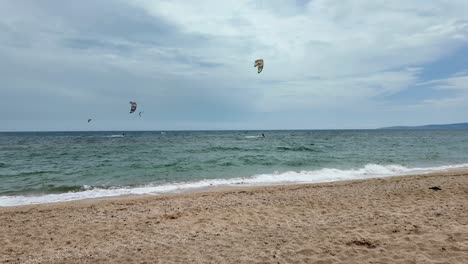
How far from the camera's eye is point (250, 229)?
21.9ft

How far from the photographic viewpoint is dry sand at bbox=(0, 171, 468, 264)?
205 inches

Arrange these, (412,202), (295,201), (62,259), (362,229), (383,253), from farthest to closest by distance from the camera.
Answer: (295,201)
(412,202)
(362,229)
(62,259)
(383,253)

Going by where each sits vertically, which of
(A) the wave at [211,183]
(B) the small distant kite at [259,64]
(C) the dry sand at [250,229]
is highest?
(B) the small distant kite at [259,64]

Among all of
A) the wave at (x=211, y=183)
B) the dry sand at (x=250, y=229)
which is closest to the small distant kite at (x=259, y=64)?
the dry sand at (x=250, y=229)

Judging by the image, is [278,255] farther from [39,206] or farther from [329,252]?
[39,206]

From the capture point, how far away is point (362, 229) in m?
6.27

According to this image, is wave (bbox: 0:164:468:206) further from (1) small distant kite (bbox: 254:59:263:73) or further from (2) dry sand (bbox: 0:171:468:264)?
(1) small distant kite (bbox: 254:59:263:73)

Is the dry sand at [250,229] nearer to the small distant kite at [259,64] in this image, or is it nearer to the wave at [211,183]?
the wave at [211,183]

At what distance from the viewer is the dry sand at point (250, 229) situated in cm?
521

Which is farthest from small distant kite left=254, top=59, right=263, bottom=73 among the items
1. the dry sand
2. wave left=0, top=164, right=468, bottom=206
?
wave left=0, top=164, right=468, bottom=206

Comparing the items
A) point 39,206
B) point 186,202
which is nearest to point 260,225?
point 186,202

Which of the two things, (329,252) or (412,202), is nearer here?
(329,252)

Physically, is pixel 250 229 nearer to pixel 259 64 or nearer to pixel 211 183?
pixel 259 64

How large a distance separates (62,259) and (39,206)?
5600 mm
